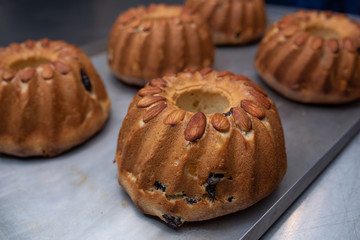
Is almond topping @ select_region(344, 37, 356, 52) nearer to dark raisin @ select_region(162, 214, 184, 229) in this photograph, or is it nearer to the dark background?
dark raisin @ select_region(162, 214, 184, 229)

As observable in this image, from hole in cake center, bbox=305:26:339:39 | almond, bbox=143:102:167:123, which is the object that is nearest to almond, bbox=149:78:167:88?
almond, bbox=143:102:167:123

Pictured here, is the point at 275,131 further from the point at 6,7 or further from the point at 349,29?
the point at 6,7

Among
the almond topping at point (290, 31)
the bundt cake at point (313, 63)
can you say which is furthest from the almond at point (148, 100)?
the almond topping at point (290, 31)

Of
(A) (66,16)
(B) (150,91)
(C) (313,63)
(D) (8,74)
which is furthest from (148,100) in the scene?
(A) (66,16)

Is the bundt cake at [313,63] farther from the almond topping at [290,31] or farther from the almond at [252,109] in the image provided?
the almond at [252,109]

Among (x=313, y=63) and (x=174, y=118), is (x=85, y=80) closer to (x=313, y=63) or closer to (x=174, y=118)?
(x=174, y=118)

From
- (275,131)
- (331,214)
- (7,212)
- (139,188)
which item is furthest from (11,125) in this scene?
(331,214)
